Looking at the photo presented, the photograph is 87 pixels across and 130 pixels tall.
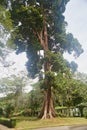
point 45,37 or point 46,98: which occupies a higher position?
point 45,37

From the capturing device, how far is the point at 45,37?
45.0m

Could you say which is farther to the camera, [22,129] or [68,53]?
[68,53]

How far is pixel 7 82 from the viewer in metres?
63.9

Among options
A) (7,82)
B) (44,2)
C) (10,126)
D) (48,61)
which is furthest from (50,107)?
(7,82)

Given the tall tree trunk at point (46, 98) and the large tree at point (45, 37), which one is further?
the large tree at point (45, 37)

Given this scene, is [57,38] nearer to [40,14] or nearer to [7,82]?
[40,14]

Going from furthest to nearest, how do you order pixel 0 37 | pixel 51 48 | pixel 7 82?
1. pixel 7 82
2. pixel 51 48
3. pixel 0 37

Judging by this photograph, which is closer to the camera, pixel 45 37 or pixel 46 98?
pixel 46 98

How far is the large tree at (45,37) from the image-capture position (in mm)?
40531

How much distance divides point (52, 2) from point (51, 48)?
7.37 meters

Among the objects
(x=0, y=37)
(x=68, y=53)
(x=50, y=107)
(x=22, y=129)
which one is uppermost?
(x=68, y=53)

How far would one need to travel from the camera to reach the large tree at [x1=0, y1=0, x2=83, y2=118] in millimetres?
40531

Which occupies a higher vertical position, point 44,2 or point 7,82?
point 44,2

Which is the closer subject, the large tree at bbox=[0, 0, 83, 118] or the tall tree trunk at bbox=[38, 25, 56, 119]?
the tall tree trunk at bbox=[38, 25, 56, 119]
